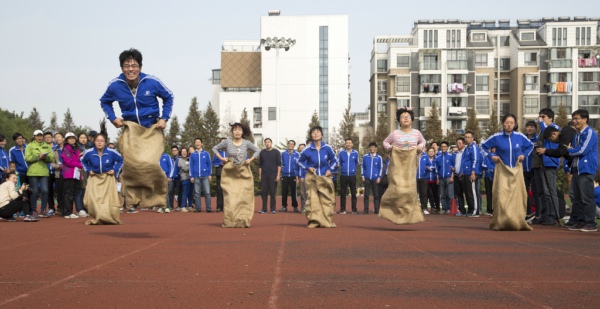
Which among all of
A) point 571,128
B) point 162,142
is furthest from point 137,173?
point 571,128

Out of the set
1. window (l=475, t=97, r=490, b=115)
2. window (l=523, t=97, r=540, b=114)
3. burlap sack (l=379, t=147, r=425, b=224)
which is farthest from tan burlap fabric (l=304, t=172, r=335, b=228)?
window (l=523, t=97, r=540, b=114)

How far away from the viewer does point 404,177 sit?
13031 mm

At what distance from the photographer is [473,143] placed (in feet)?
64.6

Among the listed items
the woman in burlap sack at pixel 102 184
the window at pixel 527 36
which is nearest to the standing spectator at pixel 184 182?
the woman in burlap sack at pixel 102 184

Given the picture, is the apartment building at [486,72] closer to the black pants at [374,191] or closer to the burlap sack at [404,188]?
the black pants at [374,191]

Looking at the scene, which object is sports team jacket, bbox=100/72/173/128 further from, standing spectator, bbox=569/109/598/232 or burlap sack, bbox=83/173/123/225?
standing spectator, bbox=569/109/598/232

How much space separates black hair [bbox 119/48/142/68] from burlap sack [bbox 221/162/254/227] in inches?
147

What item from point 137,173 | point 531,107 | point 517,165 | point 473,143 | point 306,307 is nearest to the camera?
point 306,307

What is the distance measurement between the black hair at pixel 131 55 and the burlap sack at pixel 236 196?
373 cm

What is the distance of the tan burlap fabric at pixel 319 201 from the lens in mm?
13789

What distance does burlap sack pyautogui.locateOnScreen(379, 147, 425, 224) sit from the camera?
1298cm

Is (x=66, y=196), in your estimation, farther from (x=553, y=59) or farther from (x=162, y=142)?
(x=553, y=59)

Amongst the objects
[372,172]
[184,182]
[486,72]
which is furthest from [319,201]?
[486,72]

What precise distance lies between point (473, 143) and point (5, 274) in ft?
49.3
